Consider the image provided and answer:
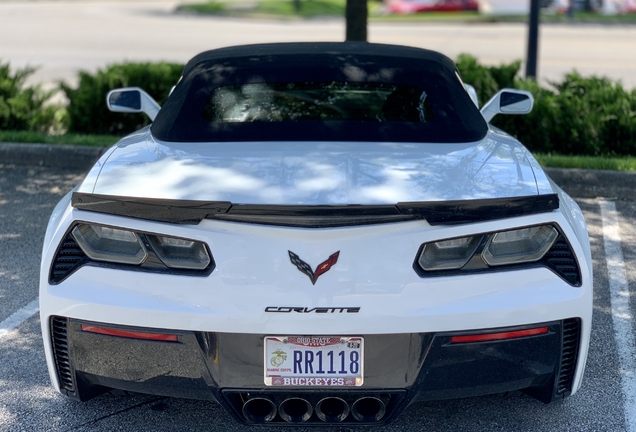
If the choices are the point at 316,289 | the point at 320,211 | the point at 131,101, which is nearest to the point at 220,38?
the point at 131,101

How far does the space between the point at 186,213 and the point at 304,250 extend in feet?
1.36

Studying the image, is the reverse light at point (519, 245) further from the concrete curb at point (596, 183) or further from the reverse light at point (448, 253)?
the concrete curb at point (596, 183)

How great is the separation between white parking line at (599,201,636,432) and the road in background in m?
8.40

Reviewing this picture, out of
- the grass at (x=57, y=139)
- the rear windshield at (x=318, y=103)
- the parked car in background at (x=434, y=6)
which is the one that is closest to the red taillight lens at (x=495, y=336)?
the rear windshield at (x=318, y=103)

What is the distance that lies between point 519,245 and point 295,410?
3.12 ft

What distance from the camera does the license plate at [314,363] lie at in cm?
280

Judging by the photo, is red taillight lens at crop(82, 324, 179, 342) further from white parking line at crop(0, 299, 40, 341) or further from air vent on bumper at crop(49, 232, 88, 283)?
white parking line at crop(0, 299, 40, 341)

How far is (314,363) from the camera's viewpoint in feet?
9.22

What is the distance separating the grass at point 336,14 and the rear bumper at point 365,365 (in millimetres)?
25083

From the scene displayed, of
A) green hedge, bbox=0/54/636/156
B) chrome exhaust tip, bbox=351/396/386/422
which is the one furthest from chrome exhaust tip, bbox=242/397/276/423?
green hedge, bbox=0/54/636/156

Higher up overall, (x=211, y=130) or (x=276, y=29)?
(x=211, y=130)

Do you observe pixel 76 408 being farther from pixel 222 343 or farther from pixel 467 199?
pixel 467 199

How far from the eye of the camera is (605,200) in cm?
684

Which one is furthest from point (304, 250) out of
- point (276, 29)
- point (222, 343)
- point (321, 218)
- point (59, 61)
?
point (276, 29)
